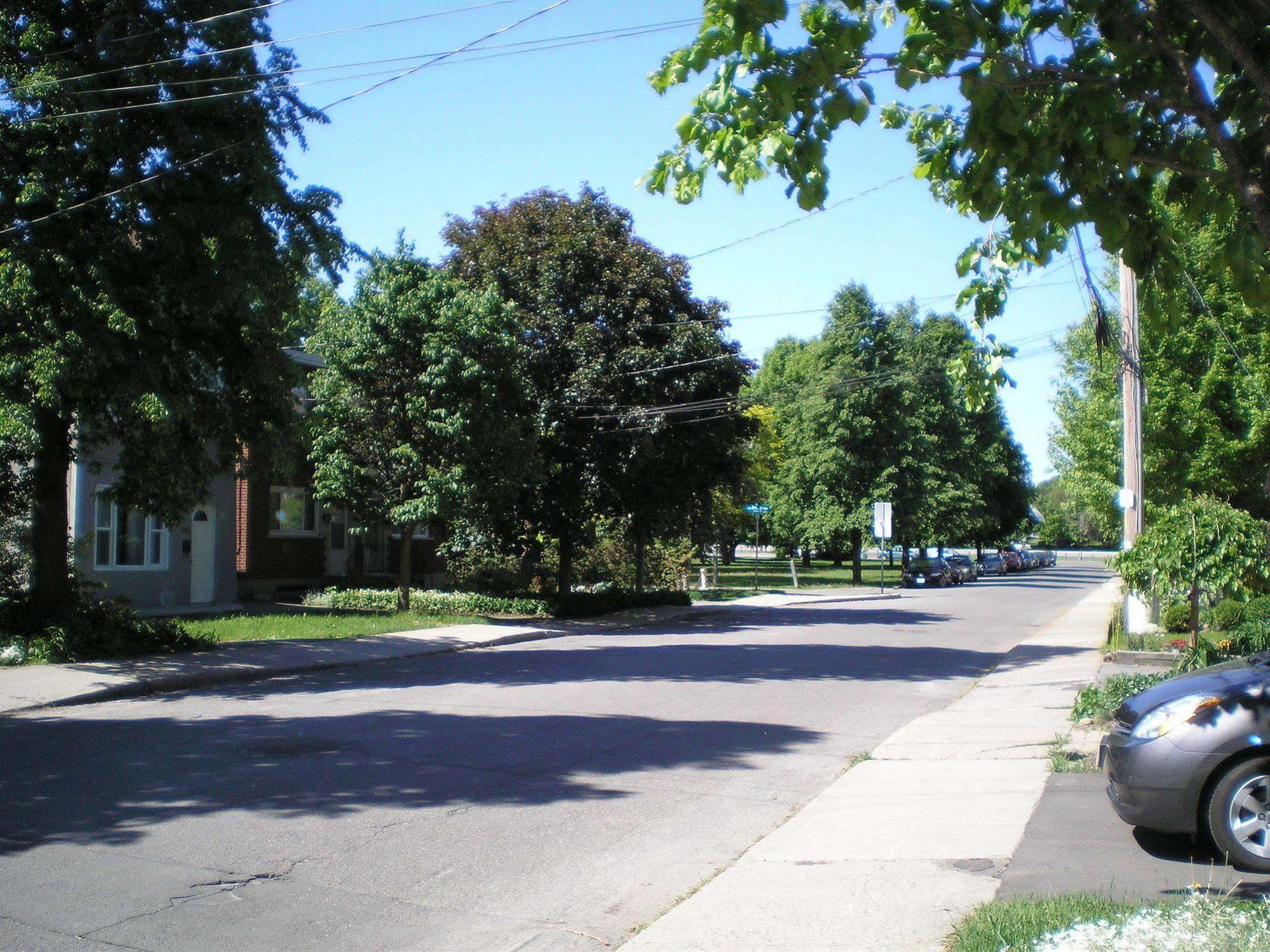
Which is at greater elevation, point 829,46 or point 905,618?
point 829,46

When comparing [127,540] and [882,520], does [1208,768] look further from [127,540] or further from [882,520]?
[882,520]

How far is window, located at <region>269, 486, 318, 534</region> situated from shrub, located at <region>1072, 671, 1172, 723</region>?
916 inches

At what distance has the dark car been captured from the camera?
5988 mm

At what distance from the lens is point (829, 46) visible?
558 cm

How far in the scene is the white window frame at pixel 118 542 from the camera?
76.9 ft

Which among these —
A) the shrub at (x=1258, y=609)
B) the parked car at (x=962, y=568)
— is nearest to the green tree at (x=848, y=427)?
the parked car at (x=962, y=568)

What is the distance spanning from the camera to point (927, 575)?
5019 cm

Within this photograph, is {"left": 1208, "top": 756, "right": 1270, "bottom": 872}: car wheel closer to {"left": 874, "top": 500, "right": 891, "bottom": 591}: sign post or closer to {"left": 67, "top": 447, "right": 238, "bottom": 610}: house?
{"left": 67, "top": 447, "right": 238, "bottom": 610}: house

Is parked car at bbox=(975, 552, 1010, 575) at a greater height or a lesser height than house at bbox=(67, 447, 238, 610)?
lesser

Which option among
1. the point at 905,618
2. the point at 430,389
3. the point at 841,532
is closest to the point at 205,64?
the point at 430,389

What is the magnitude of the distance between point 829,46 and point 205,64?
42.1 feet

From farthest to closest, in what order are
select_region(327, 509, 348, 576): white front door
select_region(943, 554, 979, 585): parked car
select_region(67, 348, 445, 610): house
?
select_region(943, 554, 979, 585): parked car → select_region(327, 509, 348, 576): white front door → select_region(67, 348, 445, 610): house

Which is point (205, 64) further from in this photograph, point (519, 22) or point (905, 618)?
point (905, 618)

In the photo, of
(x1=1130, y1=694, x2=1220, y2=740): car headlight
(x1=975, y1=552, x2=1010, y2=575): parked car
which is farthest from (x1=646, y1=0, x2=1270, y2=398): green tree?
(x1=975, y1=552, x2=1010, y2=575): parked car
